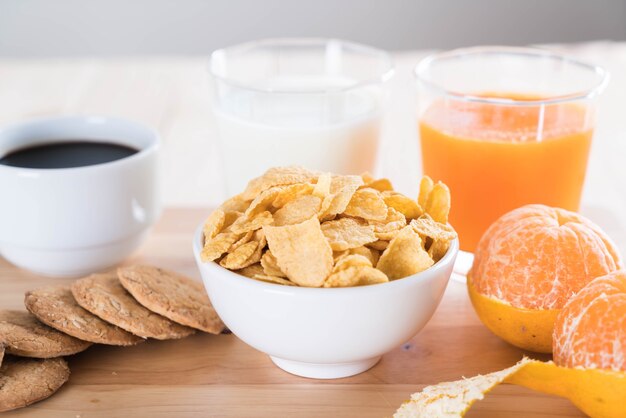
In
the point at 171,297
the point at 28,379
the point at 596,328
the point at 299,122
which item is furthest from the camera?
the point at 299,122

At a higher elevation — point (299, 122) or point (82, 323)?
point (299, 122)

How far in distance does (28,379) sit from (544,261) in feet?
2.10

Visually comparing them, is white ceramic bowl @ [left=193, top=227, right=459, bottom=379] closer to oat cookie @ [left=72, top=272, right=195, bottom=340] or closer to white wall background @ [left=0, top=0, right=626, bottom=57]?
oat cookie @ [left=72, top=272, right=195, bottom=340]

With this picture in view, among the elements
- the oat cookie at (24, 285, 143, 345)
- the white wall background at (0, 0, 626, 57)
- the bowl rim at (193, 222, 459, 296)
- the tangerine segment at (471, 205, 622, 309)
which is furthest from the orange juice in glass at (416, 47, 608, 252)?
the white wall background at (0, 0, 626, 57)

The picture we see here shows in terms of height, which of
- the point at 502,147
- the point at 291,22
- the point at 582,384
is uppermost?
the point at 502,147

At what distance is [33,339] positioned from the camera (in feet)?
3.36

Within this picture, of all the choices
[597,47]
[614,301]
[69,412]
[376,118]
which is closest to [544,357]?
[614,301]

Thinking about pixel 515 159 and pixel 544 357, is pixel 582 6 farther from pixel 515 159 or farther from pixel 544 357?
pixel 544 357

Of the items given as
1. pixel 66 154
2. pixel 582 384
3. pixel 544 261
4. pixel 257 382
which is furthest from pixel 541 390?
pixel 66 154

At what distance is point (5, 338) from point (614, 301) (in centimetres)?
70

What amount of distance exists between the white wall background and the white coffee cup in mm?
2342

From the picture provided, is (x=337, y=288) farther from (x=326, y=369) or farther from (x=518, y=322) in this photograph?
(x=518, y=322)

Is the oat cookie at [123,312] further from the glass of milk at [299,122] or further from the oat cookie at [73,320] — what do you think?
the glass of milk at [299,122]

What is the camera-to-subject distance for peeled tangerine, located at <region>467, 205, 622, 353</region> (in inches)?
40.6
